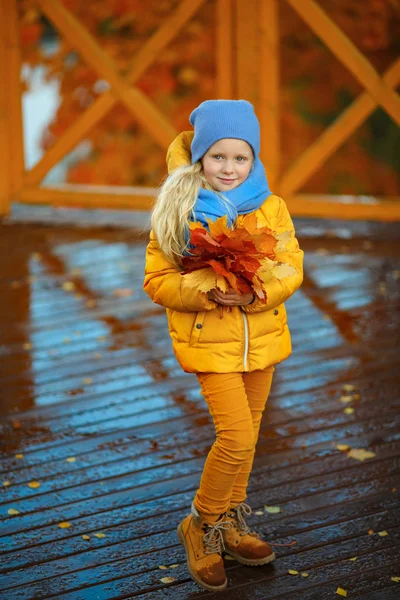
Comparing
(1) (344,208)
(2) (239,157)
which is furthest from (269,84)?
(2) (239,157)

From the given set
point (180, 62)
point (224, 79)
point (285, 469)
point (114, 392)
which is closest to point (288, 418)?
point (285, 469)

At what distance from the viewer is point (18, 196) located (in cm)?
914

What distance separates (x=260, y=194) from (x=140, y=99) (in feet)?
16.6

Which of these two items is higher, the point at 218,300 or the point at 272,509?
the point at 218,300

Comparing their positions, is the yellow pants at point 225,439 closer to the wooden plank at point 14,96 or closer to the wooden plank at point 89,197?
the wooden plank at point 89,197

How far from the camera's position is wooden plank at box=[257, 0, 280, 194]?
8.20m

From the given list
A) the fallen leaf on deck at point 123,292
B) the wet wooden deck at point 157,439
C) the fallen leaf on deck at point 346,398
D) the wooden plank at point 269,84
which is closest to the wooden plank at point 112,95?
the wooden plank at point 269,84

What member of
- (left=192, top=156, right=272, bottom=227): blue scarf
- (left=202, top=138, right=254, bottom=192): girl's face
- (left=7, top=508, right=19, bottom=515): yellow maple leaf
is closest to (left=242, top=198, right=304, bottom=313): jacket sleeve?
(left=192, top=156, right=272, bottom=227): blue scarf

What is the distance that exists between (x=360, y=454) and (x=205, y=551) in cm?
122

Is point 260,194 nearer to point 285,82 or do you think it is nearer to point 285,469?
point 285,469

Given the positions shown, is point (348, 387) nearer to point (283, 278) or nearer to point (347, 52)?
point (283, 278)

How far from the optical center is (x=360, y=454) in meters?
4.86

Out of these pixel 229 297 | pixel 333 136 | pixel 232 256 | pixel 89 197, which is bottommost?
pixel 229 297

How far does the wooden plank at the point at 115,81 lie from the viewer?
8.67 metres
